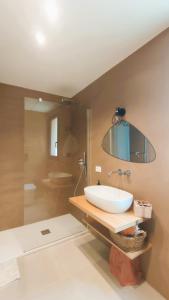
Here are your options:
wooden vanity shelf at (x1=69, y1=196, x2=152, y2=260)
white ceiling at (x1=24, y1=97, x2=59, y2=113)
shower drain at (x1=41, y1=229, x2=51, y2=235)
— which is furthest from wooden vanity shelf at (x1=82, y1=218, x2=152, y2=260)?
white ceiling at (x1=24, y1=97, x2=59, y2=113)

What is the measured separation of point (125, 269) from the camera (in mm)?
1592

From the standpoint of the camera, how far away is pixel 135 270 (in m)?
1.62

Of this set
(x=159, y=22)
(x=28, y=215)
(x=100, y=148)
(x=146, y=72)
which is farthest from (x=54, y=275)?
(x=159, y=22)

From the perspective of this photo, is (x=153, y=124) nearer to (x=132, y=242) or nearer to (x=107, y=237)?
(x=132, y=242)

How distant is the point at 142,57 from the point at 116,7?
0.58 meters

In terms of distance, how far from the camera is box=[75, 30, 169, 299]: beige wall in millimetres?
1445

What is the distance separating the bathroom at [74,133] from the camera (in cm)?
142

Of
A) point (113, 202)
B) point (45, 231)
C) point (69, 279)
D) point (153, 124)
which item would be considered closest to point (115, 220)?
point (113, 202)

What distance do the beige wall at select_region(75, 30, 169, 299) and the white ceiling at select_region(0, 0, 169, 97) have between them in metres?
0.18

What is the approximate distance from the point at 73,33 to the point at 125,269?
241cm

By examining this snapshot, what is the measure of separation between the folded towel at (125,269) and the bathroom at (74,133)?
0.16 feet

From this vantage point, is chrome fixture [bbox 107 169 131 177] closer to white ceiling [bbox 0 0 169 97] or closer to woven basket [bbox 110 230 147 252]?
woven basket [bbox 110 230 147 252]

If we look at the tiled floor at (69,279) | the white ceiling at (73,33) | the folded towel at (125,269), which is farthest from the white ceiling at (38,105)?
the folded towel at (125,269)

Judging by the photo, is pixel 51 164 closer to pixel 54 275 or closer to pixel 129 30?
pixel 54 275
